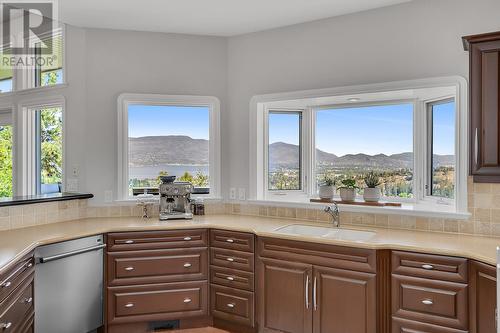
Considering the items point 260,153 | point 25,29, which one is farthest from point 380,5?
Result: point 25,29

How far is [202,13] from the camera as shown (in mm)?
3338

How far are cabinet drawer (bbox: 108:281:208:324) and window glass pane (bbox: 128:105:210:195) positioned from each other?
1048mm

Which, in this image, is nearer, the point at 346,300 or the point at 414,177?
the point at 346,300

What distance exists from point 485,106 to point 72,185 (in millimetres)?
3483

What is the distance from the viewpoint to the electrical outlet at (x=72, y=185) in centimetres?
368

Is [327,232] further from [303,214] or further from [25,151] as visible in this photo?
[25,151]

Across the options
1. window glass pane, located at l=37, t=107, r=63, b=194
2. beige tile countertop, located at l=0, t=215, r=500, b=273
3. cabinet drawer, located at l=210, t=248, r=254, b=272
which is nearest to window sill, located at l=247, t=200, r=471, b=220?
beige tile countertop, located at l=0, t=215, r=500, b=273

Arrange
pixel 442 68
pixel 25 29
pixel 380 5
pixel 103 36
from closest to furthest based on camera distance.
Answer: pixel 442 68, pixel 380 5, pixel 103 36, pixel 25 29

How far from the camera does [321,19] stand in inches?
136

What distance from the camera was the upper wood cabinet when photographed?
2410 millimetres

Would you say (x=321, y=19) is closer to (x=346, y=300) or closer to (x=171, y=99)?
(x=171, y=99)

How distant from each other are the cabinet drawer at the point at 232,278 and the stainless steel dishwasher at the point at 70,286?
0.91 metres

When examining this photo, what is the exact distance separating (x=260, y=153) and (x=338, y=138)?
0.80 metres

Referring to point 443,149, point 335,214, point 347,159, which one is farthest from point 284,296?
point 443,149
